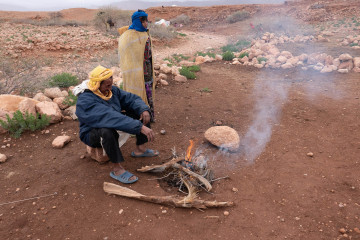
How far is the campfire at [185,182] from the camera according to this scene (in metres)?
2.43

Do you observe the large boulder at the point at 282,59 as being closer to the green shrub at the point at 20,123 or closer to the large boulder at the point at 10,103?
the green shrub at the point at 20,123

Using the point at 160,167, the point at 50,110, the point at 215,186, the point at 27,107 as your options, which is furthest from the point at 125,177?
the point at 27,107

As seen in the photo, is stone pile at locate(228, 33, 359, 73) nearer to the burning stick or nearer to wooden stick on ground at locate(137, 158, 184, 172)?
wooden stick on ground at locate(137, 158, 184, 172)

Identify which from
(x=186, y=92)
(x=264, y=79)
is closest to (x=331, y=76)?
(x=264, y=79)

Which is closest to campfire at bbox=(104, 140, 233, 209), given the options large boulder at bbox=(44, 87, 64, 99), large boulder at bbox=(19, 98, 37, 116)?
large boulder at bbox=(19, 98, 37, 116)

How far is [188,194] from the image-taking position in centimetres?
259

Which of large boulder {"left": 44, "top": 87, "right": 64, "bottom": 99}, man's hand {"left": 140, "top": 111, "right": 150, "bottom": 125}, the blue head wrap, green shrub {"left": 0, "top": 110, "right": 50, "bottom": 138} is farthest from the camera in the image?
large boulder {"left": 44, "top": 87, "right": 64, "bottom": 99}

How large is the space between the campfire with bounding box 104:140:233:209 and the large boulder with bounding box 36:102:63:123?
2123 mm

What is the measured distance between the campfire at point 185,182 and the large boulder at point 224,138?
409 mm

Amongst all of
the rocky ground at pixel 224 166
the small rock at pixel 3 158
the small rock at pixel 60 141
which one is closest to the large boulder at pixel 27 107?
the rocky ground at pixel 224 166

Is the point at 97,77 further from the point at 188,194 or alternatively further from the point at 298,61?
the point at 298,61

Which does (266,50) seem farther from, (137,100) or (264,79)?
(137,100)

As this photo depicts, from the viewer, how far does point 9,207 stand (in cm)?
253

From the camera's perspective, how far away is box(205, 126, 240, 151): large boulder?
344 cm
